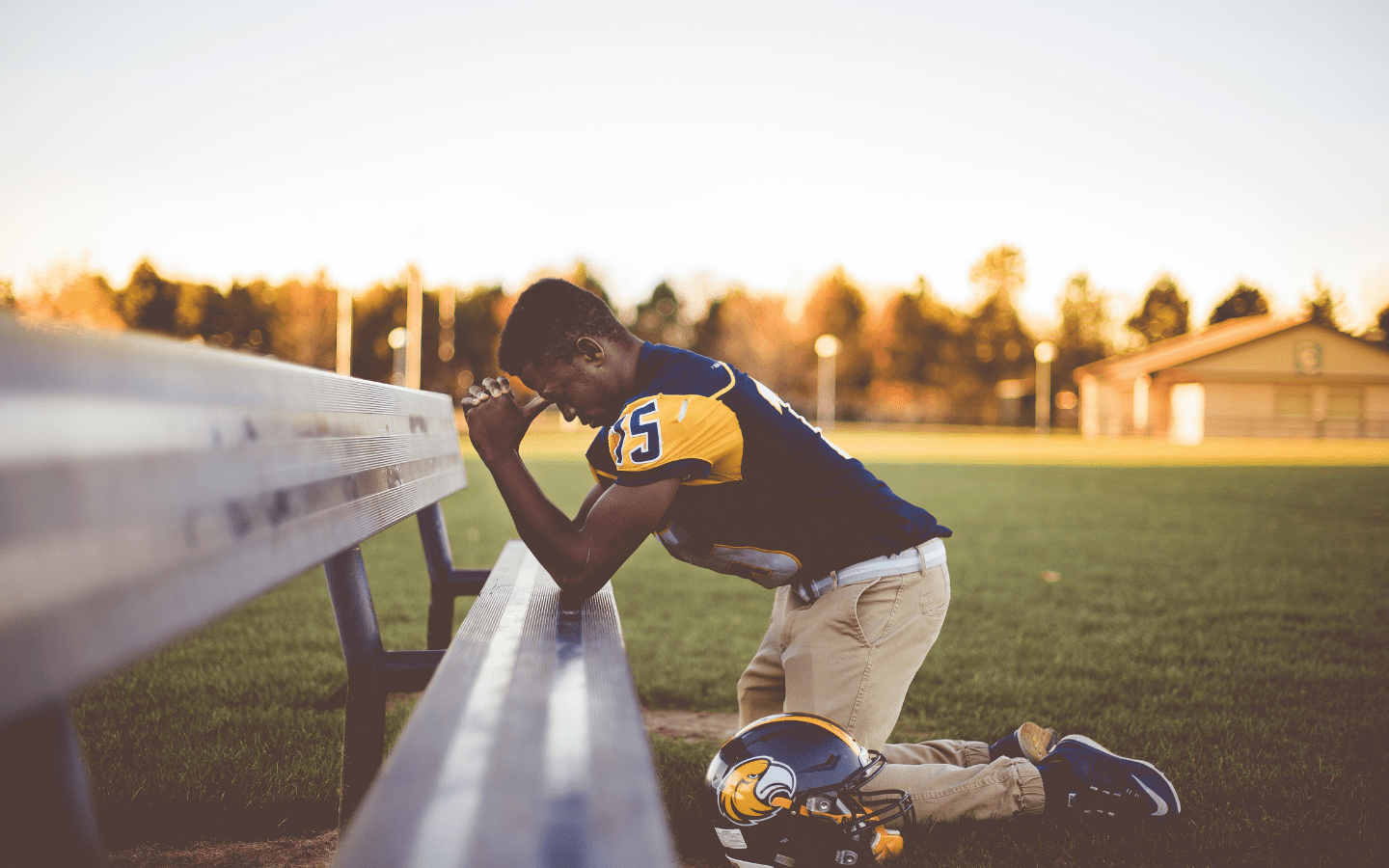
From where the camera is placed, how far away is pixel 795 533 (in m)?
A: 2.47

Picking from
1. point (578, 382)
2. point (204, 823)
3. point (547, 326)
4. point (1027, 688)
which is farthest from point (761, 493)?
point (1027, 688)

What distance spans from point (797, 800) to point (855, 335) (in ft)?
247

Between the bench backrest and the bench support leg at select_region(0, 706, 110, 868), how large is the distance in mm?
216

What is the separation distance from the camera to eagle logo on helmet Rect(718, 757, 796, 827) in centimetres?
216

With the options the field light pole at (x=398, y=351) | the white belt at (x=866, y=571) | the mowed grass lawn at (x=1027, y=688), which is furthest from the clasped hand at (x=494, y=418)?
the field light pole at (x=398, y=351)

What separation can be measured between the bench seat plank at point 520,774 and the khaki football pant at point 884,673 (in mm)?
1015

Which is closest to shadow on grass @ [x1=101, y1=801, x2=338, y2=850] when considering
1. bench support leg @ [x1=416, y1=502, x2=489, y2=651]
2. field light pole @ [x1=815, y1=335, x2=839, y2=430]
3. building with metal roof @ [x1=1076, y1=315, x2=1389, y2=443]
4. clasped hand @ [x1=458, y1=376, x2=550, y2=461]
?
bench support leg @ [x1=416, y1=502, x2=489, y2=651]

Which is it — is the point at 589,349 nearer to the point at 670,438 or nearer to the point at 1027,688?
the point at 670,438

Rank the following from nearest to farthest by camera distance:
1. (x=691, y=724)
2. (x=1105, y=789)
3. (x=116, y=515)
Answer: (x=116, y=515)
(x=1105, y=789)
(x=691, y=724)

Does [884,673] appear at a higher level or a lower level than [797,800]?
higher

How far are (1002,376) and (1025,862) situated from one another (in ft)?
257

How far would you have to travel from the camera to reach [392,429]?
244cm

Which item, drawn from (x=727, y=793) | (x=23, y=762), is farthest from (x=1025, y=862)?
(x=23, y=762)

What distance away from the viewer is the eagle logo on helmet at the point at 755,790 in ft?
7.07
